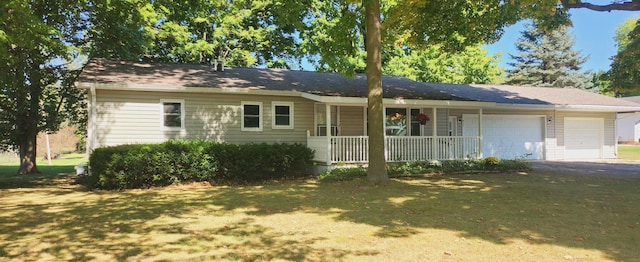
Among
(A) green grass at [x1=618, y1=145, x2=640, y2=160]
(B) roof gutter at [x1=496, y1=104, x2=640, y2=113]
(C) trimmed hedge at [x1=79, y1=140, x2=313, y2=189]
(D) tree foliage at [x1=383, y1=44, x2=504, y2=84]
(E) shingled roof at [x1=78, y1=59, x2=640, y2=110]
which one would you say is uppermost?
(D) tree foliage at [x1=383, y1=44, x2=504, y2=84]

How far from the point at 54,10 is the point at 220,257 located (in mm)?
14260

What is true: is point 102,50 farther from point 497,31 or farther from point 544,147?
point 544,147

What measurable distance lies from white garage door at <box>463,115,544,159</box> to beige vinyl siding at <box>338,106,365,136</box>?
5.05 meters

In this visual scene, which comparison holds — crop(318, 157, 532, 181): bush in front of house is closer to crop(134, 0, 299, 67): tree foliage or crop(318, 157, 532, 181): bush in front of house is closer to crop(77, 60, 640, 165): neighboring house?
crop(77, 60, 640, 165): neighboring house

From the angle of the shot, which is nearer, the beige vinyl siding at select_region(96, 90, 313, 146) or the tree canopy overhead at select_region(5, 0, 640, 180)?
the tree canopy overhead at select_region(5, 0, 640, 180)

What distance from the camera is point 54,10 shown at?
14.8 metres

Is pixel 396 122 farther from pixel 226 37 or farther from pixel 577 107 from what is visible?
pixel 226 37

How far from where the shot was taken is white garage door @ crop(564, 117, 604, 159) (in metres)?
19.9

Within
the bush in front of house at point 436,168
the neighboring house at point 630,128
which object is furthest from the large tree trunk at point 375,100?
the neighboring house at point 630,128

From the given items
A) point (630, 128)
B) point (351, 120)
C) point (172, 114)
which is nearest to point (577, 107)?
point (351, 120)

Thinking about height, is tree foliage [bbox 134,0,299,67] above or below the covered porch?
above

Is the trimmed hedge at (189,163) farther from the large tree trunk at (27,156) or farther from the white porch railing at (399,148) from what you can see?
the large tree trunk at (27,156)

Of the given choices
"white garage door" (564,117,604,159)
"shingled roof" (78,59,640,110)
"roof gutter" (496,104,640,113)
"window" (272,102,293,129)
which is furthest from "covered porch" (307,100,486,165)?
"white garage door" (564,117,604,159)

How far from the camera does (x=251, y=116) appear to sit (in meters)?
14.5
